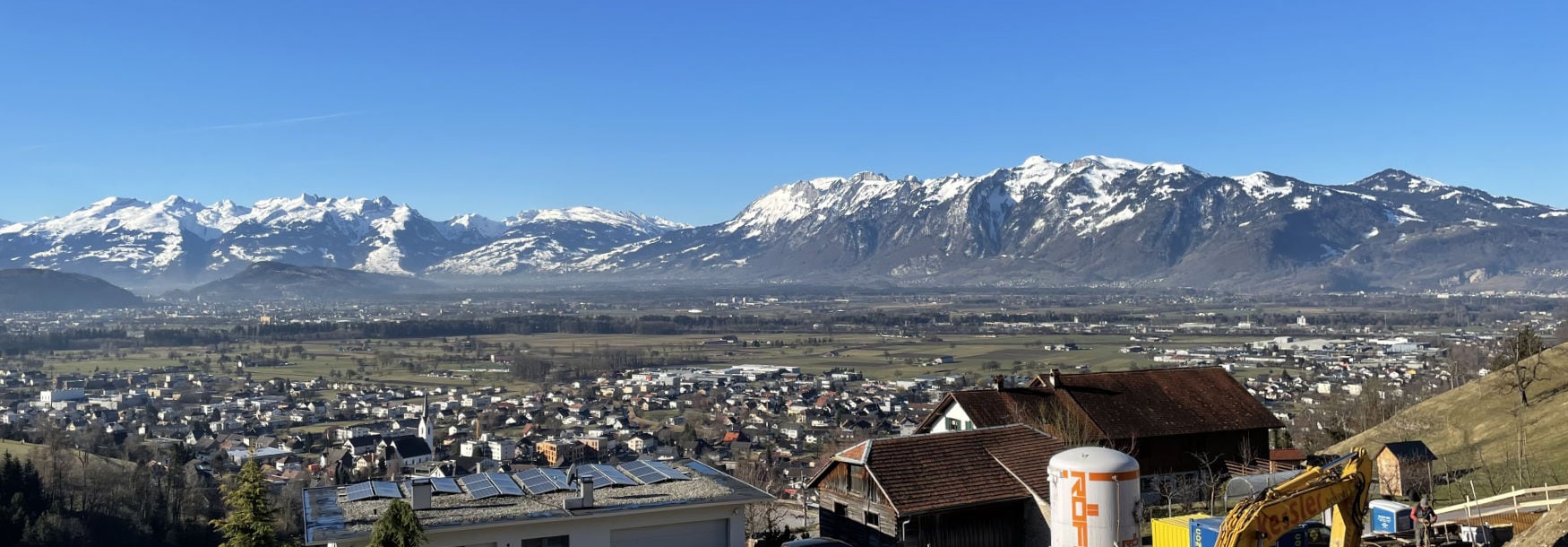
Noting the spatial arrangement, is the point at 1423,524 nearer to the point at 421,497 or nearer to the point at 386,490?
the point at 421,497

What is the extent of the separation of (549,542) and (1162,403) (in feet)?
59.7

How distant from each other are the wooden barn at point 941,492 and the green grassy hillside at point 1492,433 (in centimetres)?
1097

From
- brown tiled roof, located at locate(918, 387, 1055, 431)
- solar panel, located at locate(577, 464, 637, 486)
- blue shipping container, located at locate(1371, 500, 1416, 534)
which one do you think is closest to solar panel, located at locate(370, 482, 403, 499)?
solar panel, located at locate(577, 464, 637, 486)

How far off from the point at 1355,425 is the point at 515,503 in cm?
3990

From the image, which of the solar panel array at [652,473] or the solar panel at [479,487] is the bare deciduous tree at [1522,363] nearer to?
the solar panel array at [652,473]

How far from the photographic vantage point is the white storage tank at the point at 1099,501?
18969 millimetres

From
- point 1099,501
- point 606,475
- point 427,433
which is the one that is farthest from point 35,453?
point 1099,501

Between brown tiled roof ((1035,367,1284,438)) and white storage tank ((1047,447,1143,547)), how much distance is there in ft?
33.2

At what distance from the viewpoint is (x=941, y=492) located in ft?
72.2

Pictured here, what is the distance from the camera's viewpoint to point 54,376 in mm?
121375

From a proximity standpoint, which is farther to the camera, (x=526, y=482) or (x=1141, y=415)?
(x=1141, y=415)

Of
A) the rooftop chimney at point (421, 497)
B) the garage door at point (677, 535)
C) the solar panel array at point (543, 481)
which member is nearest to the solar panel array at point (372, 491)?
the rooftop chimney at point (421, 497)

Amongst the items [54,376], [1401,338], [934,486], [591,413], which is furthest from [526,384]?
[1401,338]

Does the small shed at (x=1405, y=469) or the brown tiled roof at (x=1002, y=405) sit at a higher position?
the brown tiled roof at (x=1002, y=405)
